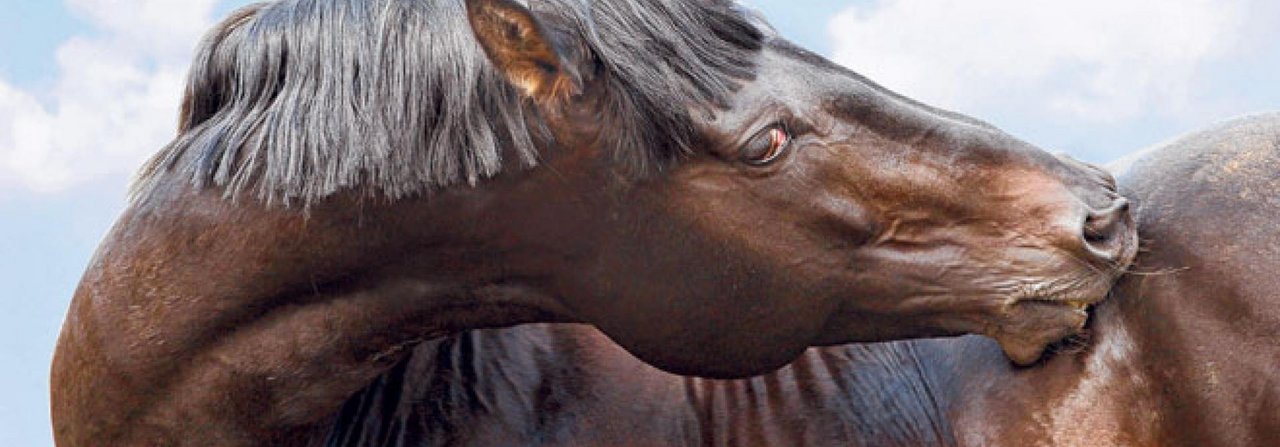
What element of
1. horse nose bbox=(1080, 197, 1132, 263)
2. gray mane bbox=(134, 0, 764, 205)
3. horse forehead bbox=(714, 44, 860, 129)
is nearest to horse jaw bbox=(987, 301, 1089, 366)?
horse nose bbox=(1080, 197, 1132, 263)

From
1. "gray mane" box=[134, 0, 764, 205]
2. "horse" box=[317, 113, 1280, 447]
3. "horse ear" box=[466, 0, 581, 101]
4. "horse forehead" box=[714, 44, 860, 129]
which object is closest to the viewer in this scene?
"horse ear" box=[466, 0, 581, 101]

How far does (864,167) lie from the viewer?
296 cm

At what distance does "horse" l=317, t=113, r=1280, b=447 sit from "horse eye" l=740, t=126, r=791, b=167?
0.78 metres

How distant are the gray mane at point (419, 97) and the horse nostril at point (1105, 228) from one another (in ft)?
2.55

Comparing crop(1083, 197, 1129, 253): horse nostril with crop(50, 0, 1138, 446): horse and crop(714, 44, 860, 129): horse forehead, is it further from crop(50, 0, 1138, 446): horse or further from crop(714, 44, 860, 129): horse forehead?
crop(714, 44, 860, 129): horse forehead

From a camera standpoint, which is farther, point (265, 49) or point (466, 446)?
point (466, 446)

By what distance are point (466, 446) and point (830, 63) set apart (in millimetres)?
1196

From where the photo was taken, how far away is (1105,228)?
299cm

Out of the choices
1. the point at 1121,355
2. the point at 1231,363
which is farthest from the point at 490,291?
the point at 1231,363

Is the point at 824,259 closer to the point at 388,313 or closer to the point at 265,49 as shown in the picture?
the point at 388,313

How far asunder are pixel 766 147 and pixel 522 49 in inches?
21.4

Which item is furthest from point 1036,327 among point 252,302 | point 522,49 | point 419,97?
point 252,302

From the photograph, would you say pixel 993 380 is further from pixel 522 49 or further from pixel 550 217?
pixel 522 49

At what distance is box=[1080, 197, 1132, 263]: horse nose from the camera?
296 centimetres
